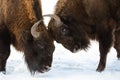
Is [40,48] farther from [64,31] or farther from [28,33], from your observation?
[64,31]

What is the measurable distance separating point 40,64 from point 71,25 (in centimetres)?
Answer: 168

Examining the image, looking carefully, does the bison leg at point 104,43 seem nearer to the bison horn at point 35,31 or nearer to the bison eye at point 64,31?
the bison eye at point 64,31

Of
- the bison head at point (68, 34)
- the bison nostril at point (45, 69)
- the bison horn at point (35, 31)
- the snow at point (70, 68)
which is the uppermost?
the bison horn at point (35, 31)

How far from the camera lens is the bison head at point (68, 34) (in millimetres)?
10367

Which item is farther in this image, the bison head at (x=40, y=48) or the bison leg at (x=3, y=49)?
the bison leg at (x=3, y=49)

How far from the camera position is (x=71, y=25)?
35.2ft

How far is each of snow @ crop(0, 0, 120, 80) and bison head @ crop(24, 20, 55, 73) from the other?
0.28m

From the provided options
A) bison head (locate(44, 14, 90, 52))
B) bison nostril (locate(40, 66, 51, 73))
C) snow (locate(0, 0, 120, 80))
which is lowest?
snow (locate(0, 0, 120, 80))

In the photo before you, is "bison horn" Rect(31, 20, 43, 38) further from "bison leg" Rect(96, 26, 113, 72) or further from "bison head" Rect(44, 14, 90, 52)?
"bison leg" Rect(96, 26, 113, 72)

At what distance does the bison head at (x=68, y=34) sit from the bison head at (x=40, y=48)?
83 cm

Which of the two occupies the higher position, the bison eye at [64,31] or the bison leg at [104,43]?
the bison eye at [64,31]

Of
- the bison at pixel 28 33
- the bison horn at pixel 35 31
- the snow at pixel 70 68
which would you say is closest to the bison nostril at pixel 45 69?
the bison at pixel 28 33

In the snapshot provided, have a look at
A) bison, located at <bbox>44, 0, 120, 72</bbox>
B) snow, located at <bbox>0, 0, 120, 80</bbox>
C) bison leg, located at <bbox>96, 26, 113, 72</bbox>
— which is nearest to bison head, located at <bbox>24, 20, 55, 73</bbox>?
snow, located at <bbox>0, 0, 120, 80</bbox>

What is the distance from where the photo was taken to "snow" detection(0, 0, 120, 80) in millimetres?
9555
